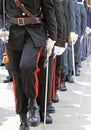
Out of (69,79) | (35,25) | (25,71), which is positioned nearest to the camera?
(25,71)

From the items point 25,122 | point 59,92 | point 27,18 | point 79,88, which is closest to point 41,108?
point 25,122

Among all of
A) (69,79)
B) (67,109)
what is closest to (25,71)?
(67,109)

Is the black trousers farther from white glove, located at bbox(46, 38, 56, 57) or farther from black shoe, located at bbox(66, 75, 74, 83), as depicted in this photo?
black shoe, located at bbox(66, 75, 74, 83)

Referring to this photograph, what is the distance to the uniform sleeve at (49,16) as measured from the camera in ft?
12.9

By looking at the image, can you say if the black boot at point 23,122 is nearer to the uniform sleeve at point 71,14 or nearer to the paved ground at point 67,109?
the paved ground at point 67,109

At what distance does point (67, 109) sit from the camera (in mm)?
5445


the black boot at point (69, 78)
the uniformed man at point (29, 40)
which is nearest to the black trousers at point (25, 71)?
the uniformed man at point (29, 40)

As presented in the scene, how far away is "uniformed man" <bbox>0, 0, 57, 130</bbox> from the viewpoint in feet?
12.6

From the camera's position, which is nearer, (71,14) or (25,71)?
(25,71)

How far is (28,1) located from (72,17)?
2.57 metres

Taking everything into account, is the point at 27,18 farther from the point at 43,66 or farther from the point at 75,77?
the point at 75,77

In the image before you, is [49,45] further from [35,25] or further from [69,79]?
[69,79]

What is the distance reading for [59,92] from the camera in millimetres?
6488

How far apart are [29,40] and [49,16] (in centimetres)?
31
